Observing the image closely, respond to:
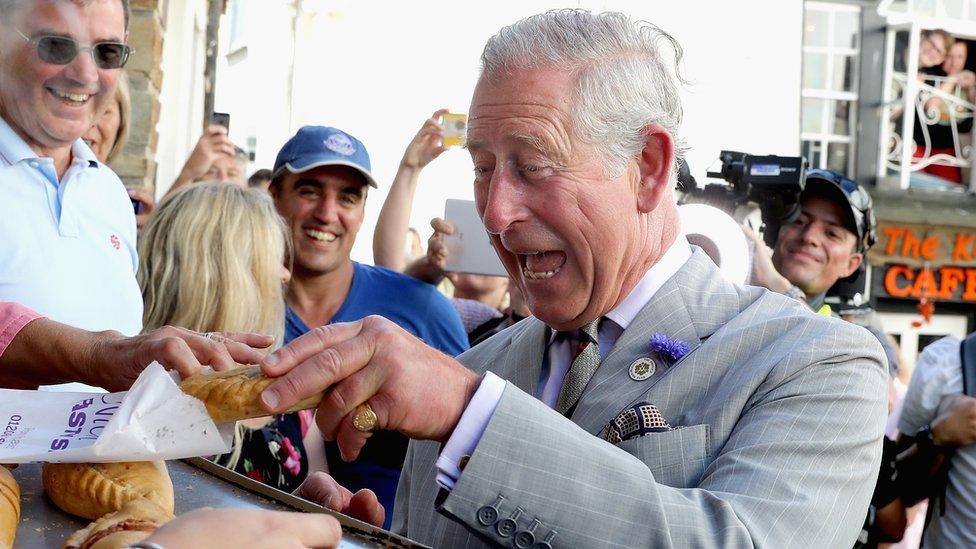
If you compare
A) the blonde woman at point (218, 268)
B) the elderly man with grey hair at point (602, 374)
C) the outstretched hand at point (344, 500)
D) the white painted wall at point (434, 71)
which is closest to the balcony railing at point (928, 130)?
the white painted wall at point (434, 71)

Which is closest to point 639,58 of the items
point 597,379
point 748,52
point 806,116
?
point 597,379

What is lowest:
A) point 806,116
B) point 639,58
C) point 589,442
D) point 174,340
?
point 589,442

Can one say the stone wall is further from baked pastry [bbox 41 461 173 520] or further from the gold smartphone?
baked pastry [bbox 41 461 173 520]

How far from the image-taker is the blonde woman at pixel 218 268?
357 centimetres

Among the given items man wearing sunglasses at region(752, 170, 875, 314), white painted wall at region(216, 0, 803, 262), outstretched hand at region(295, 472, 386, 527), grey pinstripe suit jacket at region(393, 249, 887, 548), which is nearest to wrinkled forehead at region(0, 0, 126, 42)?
grey pinstripe suit jacket at region(393, 249, 887, 548)

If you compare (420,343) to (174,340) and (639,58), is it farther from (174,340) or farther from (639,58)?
(639,58)

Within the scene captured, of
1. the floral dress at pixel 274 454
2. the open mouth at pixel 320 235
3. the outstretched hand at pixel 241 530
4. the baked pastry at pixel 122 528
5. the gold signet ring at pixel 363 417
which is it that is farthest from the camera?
the open mouth at pixel 320 235

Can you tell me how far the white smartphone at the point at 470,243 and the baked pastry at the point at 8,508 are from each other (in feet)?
11.1

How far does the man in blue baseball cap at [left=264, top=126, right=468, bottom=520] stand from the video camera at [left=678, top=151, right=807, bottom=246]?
43.8 inches

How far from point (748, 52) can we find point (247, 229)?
11.7 meters

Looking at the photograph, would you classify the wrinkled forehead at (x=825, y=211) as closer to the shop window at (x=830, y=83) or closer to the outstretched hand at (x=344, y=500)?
the outstretched hand at (x=344, y=500)

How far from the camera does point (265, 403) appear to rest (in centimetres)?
140

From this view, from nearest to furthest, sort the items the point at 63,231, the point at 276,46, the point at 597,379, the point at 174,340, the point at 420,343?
the point at 420,343 < the point at 174,340 < the point at 597,379 < the point at 63,231 < the point at 276,46

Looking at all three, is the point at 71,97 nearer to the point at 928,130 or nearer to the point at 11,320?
the point at 11,320
